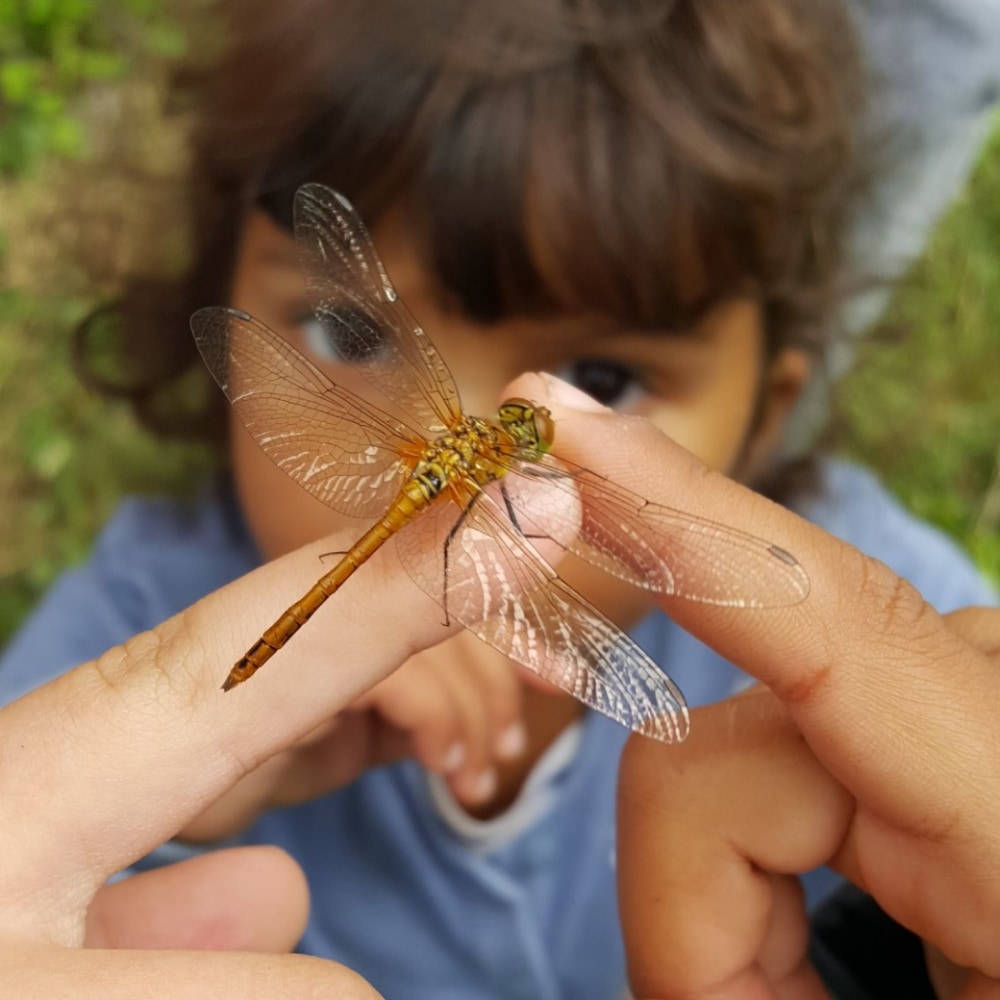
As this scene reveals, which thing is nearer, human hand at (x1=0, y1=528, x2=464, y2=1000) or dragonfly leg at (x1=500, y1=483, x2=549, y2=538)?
human hand at (x1=0, y1=528, x2=464, y2=1000)

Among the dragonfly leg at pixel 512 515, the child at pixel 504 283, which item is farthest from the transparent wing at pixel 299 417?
the child at pixel 504 283

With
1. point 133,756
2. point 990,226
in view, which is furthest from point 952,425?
point 133,756

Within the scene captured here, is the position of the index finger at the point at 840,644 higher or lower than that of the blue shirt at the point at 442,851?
higher

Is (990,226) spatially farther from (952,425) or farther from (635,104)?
(635,104)

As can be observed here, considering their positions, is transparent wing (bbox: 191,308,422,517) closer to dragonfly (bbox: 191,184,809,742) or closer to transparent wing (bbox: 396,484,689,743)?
dragonfly (bbox: 191,184,809,742)

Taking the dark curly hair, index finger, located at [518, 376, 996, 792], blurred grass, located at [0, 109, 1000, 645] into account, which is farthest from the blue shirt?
index finger, located at [518, 376, 996, 792]

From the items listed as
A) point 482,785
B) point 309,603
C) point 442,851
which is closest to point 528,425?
point 309,603

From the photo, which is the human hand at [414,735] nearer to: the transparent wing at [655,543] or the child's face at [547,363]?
the child's face at [547,363]
